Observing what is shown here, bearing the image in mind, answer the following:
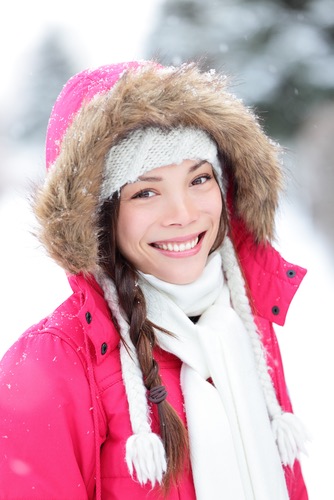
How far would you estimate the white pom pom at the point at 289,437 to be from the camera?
6.94ft

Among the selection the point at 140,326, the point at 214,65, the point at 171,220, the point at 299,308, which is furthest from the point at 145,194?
the point at 214,65

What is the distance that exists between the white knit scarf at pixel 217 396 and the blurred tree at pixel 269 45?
4585 mm

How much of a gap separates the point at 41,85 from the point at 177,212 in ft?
17.5

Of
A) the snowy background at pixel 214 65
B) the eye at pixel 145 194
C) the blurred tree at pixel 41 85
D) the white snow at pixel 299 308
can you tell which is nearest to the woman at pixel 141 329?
the eye at pixel 145 194

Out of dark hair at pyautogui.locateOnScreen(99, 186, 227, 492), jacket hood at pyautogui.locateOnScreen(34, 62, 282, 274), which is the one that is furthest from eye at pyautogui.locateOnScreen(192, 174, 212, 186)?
dark hair at pyautogui.locateOnScreen(99, 186, 227, 492)

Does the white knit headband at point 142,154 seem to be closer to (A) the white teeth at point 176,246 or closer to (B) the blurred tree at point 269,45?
(A) the white teeth at point 176,246

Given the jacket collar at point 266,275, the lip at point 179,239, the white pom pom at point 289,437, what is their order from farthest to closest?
1. the jacket collar at point 266,275
2. the white pom pom at point 289,437
3. the lip at point 179,239

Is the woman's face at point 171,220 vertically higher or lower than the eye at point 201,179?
lower

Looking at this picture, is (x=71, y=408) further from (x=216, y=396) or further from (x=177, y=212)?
(x=177, y=212)

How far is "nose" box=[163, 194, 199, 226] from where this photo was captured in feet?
6.32

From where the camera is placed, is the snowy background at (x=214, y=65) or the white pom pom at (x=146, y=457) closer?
the white pom pom at (x=146, y=457)

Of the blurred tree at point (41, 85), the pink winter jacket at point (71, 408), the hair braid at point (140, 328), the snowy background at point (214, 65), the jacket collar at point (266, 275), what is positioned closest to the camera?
the pink winter jacket at point (71, 408)

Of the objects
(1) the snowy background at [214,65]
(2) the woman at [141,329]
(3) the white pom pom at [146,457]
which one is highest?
(1) the snowy background at [214,65]

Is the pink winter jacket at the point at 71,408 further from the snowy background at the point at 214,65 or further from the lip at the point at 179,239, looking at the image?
the snowy background at the point at 214,65
